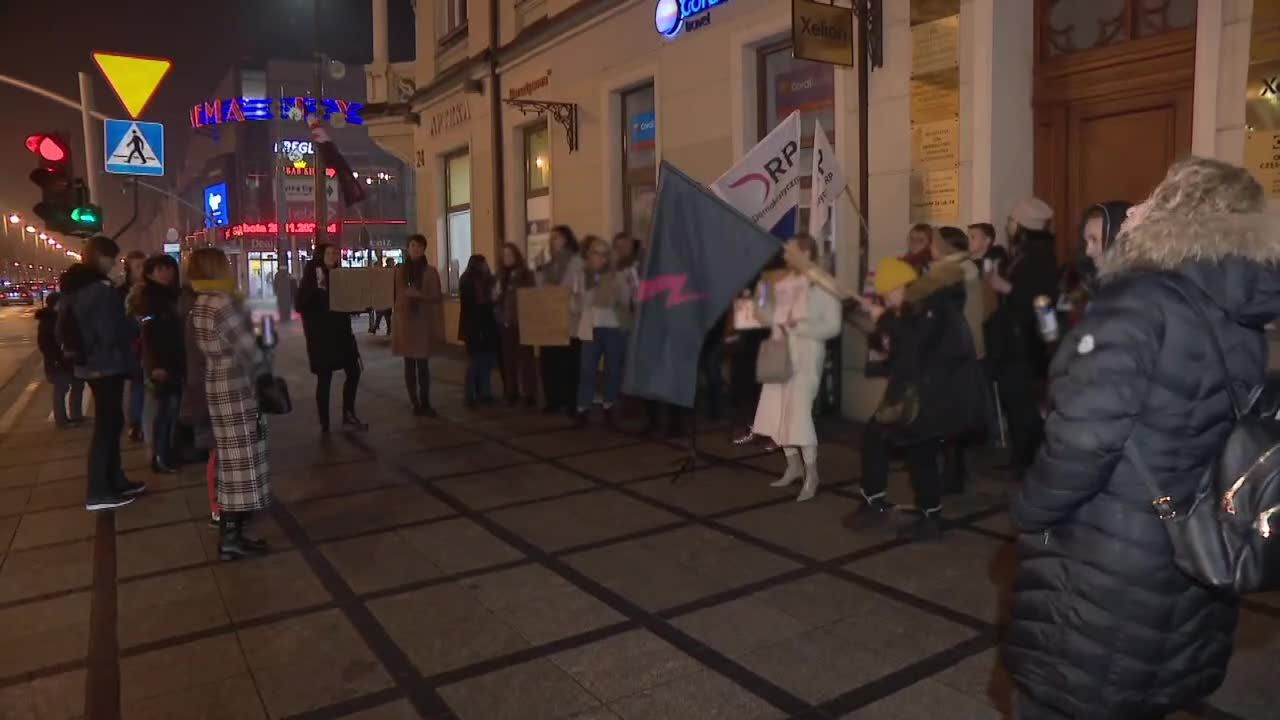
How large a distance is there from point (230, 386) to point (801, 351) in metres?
3.54

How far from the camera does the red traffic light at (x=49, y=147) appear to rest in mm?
10352

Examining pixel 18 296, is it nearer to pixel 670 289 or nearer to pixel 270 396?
pixel 270 396

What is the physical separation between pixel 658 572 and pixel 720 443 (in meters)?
3.47

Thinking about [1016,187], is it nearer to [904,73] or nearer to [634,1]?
[904,73]

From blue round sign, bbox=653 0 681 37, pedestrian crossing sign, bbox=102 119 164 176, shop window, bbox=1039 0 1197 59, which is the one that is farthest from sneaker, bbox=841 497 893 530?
Result: pedestrian crossing sign, bbox=102 119 164 176

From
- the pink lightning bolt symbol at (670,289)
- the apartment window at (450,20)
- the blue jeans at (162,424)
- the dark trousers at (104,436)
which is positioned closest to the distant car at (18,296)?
the apartment window at (450,20)

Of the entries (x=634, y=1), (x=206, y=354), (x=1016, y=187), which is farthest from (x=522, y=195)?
(x=206, y=354)

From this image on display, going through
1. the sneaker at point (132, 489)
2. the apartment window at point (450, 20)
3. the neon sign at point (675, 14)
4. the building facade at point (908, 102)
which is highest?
the apartment window at point (450, 20)

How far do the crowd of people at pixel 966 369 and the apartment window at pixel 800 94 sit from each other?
1.73m

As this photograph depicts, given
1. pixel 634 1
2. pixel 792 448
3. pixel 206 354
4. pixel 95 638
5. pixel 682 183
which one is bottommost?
pixel 95 638

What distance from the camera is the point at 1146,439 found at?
2.14m

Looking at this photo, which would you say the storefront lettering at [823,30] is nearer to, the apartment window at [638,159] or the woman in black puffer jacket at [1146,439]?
the apartment window at [638,159]

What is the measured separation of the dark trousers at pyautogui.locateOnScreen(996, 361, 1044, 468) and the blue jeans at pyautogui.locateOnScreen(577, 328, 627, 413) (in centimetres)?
372

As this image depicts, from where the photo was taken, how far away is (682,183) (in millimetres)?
5801
